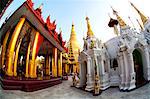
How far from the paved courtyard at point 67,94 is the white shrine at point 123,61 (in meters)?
0.06

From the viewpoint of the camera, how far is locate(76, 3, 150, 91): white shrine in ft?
5.18

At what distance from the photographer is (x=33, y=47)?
1.58 m

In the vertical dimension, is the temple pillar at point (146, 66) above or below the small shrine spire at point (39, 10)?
below

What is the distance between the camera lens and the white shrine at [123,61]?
5.18ft

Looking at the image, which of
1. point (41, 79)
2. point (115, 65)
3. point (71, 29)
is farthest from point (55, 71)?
point (115, 65)

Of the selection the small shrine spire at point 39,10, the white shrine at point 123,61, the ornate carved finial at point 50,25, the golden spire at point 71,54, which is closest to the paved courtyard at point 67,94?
the white shrine at point 123,61

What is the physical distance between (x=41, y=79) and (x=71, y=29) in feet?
1.72

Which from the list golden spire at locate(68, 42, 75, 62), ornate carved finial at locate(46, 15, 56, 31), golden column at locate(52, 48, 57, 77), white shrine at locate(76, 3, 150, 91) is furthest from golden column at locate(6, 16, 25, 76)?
golden spire at locate(68, 42, 75, 62)

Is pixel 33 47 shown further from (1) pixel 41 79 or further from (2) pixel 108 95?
(2) pixel 108 95

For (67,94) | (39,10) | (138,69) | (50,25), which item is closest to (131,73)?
(138,69)

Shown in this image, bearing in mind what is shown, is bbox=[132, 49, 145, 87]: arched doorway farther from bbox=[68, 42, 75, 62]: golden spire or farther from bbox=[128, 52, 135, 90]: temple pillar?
bbox=[68, 42, 75, 62]: golden spire

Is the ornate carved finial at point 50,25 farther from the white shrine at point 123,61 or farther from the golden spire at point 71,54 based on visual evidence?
the golden spire at point 71,54

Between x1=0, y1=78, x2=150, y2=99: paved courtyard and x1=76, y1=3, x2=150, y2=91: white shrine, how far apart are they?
59 mm

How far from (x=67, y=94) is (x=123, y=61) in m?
0.76
